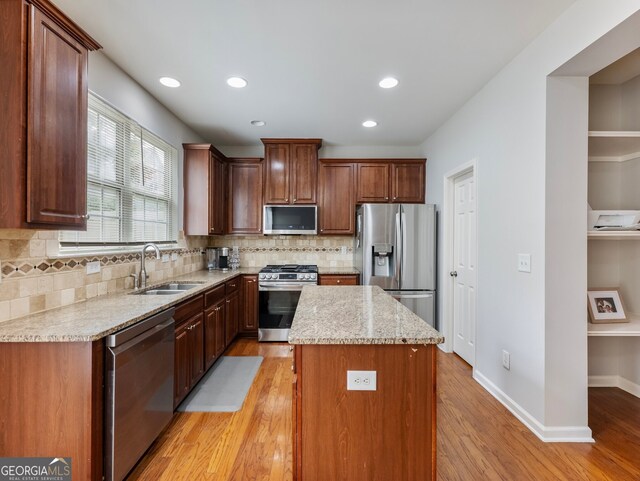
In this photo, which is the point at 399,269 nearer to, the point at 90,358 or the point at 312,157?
the point at 312,157

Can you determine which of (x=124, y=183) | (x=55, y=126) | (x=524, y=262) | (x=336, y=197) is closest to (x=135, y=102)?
(x=124, y=183)

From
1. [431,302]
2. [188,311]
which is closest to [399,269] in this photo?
[431,302]

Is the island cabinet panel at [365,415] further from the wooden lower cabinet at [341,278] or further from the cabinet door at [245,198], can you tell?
the cabinet door at [245,198]

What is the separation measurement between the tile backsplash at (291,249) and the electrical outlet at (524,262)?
8.41ft

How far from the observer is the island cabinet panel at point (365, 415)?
1273 mm

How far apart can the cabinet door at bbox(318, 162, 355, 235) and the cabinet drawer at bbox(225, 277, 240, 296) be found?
4.34 feet

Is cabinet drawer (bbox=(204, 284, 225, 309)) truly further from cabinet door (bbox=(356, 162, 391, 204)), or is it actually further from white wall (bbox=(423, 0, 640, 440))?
white wall (bbox=(423, 0, 640, 440))

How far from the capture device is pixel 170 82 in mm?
2660

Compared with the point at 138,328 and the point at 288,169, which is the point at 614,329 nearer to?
the point at 138,328

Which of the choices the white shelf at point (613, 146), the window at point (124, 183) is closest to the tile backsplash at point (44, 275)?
the window at point (124, 183)

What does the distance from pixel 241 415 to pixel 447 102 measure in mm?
3355

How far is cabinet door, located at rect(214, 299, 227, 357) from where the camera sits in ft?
10.2

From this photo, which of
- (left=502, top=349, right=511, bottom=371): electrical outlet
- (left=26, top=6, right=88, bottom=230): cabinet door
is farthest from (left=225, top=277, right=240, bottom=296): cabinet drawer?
(left=502, top=349, right=511, bottom=371): electrical outlet

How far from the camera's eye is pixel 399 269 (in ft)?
12.4
